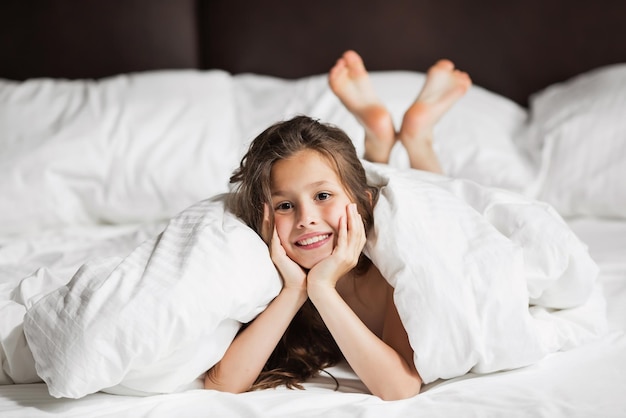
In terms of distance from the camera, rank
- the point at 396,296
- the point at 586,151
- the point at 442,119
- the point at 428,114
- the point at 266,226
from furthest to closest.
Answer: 1. the point at 442,119
2. the point at 586,151
3. the point at 428,114
4. the point at 266,226
5. the point at 396,296

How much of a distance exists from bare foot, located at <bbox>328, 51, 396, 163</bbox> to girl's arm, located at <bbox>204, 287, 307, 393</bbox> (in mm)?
662

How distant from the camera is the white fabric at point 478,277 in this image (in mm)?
1078

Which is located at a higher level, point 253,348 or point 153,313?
point 153,313

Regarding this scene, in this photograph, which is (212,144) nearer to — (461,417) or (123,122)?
(123,122)

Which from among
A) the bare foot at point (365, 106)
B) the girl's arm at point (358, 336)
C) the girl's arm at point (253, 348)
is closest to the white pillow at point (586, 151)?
the bare foot at point (365, 106)

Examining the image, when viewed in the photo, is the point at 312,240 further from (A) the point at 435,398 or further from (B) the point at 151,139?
(B) the point at 151,139

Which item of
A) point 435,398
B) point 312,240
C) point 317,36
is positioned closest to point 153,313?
point 312,240

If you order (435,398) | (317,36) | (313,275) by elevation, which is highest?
(317,36)

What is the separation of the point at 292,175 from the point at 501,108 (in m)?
1.06

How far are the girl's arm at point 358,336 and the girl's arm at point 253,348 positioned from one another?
0.04 metres

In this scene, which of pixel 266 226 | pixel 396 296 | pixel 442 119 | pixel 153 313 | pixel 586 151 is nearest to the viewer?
pixel 153 313

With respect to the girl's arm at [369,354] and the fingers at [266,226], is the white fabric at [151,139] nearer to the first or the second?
the fingers at [266,226]

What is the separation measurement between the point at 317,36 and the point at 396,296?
4.44ft

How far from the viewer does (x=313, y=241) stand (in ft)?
3.91
